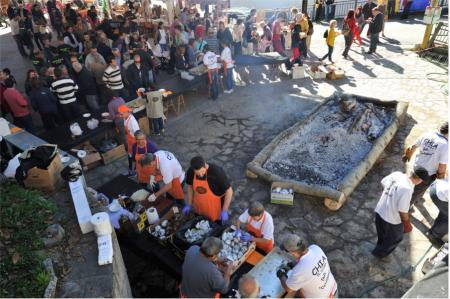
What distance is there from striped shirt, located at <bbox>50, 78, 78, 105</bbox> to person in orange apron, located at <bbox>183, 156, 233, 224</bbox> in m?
5.23

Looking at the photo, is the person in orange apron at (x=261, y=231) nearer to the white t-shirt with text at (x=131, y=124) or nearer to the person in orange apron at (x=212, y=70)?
the white t-shirt with text at (x=131, y=124)

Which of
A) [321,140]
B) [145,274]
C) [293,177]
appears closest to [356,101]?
[321,140]

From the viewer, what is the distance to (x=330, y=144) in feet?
28.7

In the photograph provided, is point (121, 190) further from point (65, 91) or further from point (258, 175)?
point (65, 91)

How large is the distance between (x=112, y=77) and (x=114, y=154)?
2.45m

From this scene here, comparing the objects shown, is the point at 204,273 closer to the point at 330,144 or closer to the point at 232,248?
the point at 232,248

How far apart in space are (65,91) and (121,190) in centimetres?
401

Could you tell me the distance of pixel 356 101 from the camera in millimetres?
10477

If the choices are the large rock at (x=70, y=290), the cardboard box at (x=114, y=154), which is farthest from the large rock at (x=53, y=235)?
the cardboard box at (x=114, y=154)

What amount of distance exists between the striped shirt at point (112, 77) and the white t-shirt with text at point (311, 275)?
782 cm

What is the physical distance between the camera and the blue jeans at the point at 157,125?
32.2ft

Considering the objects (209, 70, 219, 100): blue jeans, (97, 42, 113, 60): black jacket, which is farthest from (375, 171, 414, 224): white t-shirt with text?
(97, 42, 113, 60): black jacket

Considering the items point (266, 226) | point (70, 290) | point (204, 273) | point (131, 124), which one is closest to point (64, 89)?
point (131, 124)

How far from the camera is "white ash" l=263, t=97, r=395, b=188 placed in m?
7.95
